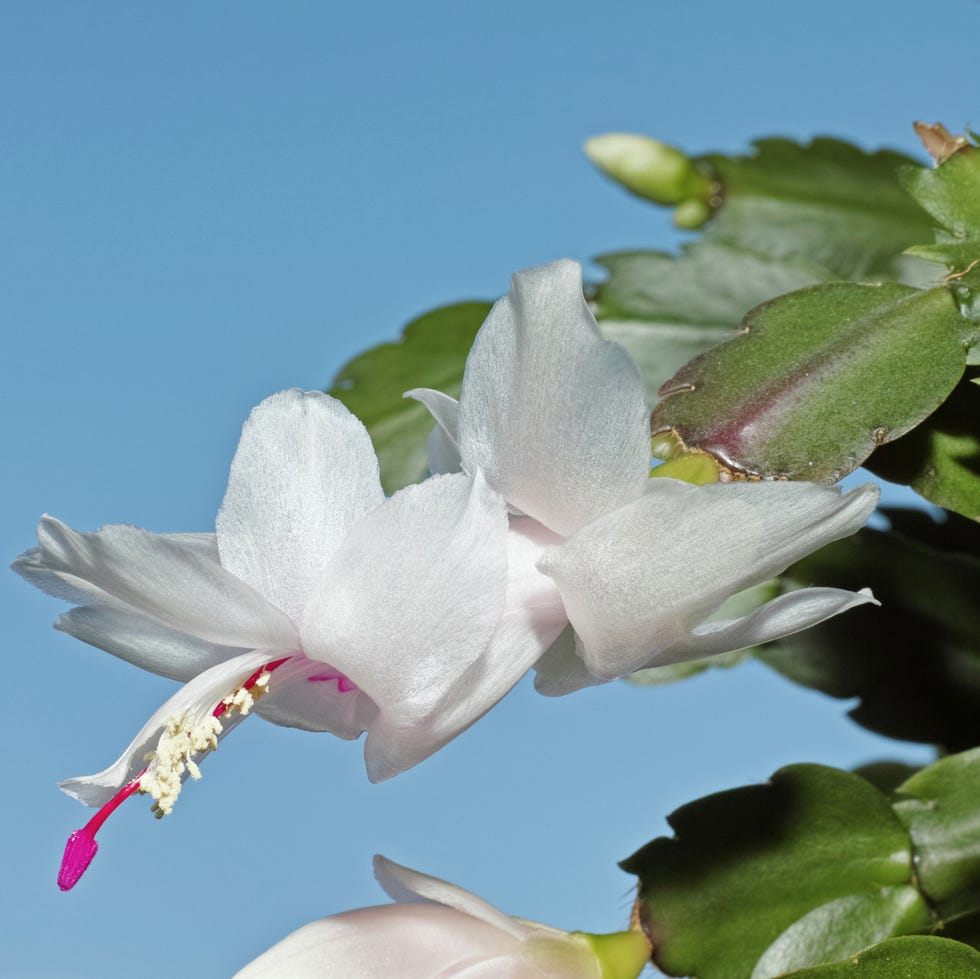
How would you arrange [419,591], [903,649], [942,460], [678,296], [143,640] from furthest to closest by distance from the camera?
[678,296] → [903,649] → [942,460] → [143,640] → [419,591]

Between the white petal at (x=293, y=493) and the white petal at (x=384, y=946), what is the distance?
18 centimetres

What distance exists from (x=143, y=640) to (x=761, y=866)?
0.38m

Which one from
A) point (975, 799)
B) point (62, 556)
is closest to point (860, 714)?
point (975, 799)

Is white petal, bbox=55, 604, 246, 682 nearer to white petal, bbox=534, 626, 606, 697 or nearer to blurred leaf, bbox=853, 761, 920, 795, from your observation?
white petal, bbox=534, 626, 606, 697

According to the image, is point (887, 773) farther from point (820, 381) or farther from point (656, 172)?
point (656, 172)

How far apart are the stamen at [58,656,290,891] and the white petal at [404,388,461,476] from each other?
0.14m

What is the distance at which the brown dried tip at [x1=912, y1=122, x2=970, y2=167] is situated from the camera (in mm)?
779

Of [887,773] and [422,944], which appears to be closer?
[422,944]

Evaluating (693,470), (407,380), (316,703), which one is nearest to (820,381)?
(693,470)

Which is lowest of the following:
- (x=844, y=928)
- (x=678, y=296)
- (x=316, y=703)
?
(x=844, y=928)

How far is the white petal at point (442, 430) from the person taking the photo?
24.2 inches

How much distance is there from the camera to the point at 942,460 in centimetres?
73

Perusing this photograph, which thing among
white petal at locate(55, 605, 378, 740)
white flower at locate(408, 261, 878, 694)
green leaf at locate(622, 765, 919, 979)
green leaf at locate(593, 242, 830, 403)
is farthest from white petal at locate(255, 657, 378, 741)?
green leaf at locate(593, 242, 830, 403)

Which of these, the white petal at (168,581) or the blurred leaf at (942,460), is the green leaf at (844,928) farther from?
the white petal at (168,581)
